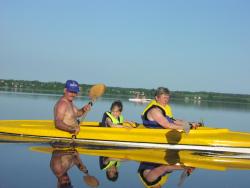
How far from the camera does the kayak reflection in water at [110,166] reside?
814cm

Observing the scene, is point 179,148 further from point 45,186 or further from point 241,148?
point 45,186

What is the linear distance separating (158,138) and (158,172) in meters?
3.50

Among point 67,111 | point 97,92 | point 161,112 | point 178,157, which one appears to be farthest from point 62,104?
point 178,157

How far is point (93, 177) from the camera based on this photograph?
786 cm

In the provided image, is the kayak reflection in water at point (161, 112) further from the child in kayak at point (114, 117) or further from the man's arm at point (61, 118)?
the man's arm at point (61, 118)

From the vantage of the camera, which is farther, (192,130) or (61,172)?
(192,130)

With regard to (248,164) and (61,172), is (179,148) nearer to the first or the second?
(248,164)

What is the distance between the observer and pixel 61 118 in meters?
11.9

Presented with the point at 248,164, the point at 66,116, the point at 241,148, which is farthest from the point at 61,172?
the point at 241,148

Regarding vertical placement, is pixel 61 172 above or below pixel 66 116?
below

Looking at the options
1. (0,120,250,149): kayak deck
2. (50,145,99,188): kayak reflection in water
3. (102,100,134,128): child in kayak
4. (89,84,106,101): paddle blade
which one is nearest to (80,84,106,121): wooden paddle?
(89,84,106,101): paddle blade

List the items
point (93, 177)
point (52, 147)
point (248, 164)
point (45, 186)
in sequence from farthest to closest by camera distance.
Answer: point (52, 147) < point (248, 164) < point (93, 177) < point (45, 186)

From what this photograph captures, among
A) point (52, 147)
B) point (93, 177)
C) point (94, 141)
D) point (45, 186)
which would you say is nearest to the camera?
point (45, 186)

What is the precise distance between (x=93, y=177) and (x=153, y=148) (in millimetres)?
4456
